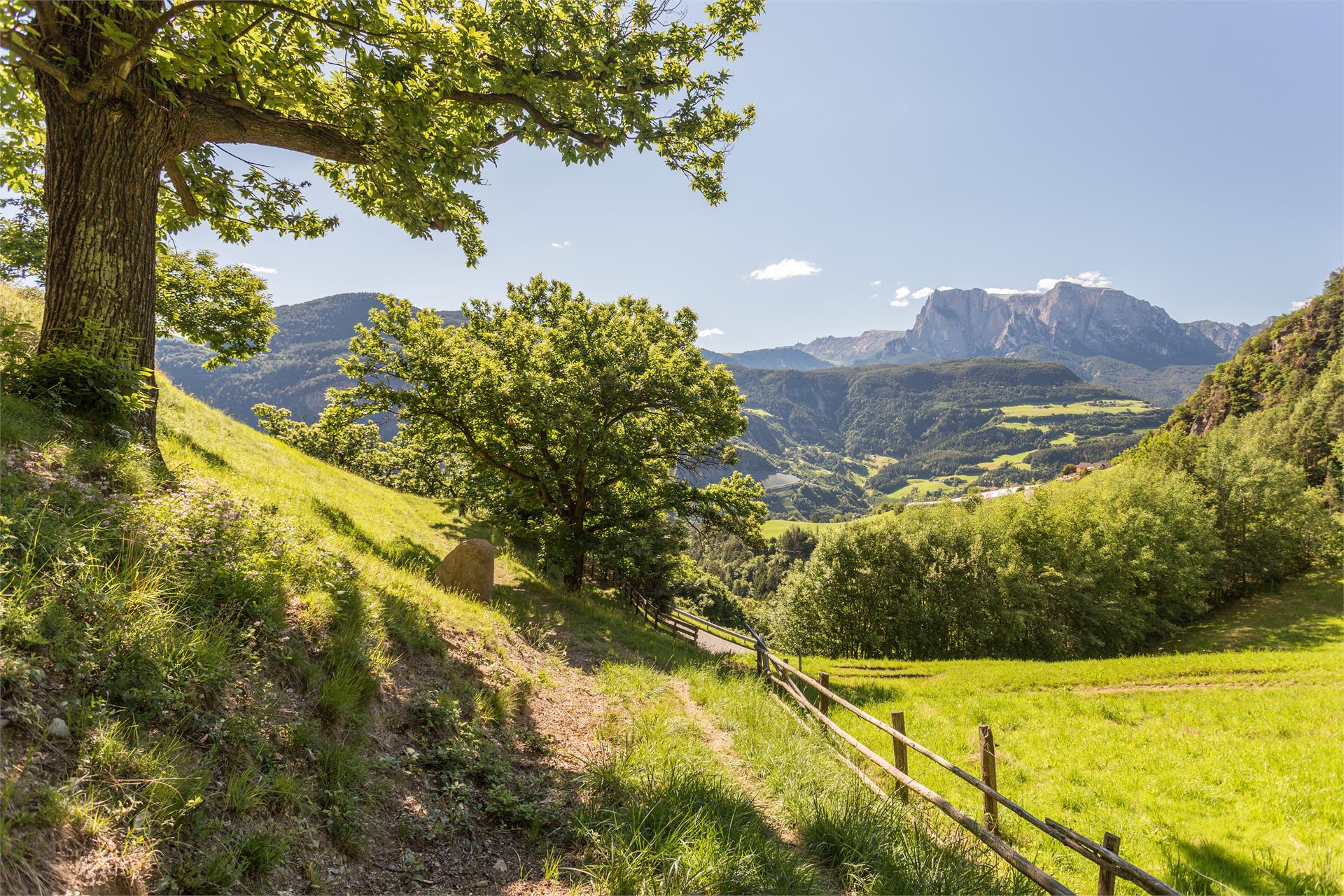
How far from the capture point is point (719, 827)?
4152 millimetres

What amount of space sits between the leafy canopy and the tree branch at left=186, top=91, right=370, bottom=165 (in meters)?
0.02

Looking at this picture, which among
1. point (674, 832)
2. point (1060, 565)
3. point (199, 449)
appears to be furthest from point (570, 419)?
point (1060, 565)

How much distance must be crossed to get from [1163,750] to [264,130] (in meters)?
19.6

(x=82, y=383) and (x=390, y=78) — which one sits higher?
(x=390, y=78)

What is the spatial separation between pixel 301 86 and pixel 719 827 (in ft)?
29.0

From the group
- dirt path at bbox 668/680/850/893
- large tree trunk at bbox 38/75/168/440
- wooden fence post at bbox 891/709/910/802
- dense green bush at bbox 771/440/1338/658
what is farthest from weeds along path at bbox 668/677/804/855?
dense green bush at bbox 771/440/1338/658

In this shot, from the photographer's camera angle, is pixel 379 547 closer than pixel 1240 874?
No

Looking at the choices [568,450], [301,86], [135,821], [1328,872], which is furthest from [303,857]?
[568,450]

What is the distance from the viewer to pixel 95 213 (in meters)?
5.53

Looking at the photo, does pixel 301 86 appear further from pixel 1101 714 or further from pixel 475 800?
pixel 1101 714

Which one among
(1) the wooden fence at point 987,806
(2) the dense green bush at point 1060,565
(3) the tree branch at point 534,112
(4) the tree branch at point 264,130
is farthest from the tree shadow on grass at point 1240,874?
(2) the dense green bush at point 1060,565

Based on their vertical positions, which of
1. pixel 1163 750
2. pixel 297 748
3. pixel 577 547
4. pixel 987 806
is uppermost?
pixel 297 748

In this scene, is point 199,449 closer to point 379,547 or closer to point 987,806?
point 379,547

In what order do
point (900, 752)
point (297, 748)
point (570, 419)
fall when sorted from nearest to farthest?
1. point (297, 748)
2. point (900, 752)
3. point (570, 419)
